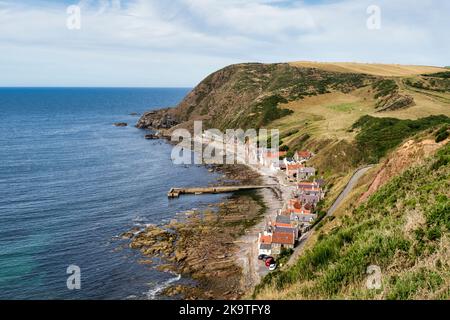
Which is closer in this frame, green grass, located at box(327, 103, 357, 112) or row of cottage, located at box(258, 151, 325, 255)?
row of cottage, located at box(258, 151, 325, 255)

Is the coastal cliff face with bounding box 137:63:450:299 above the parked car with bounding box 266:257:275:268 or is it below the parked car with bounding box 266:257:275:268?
above

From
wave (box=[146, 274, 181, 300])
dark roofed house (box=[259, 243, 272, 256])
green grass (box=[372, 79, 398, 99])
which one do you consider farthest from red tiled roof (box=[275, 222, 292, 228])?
green grass (box=[372, 79, 398, 99])

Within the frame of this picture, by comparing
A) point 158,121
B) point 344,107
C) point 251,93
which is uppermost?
point 251,93

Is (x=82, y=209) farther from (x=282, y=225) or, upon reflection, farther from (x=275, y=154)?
(x=275, y=154)

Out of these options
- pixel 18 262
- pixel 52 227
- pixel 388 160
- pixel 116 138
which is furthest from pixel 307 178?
pixel 116 138

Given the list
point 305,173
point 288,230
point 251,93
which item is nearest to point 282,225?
point 288,230

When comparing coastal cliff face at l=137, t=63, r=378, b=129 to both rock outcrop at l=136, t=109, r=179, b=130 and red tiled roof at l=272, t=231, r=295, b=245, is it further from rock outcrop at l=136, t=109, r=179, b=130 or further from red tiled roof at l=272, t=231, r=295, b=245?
red tiled roof at l=272, t=231, r=295, b=245
